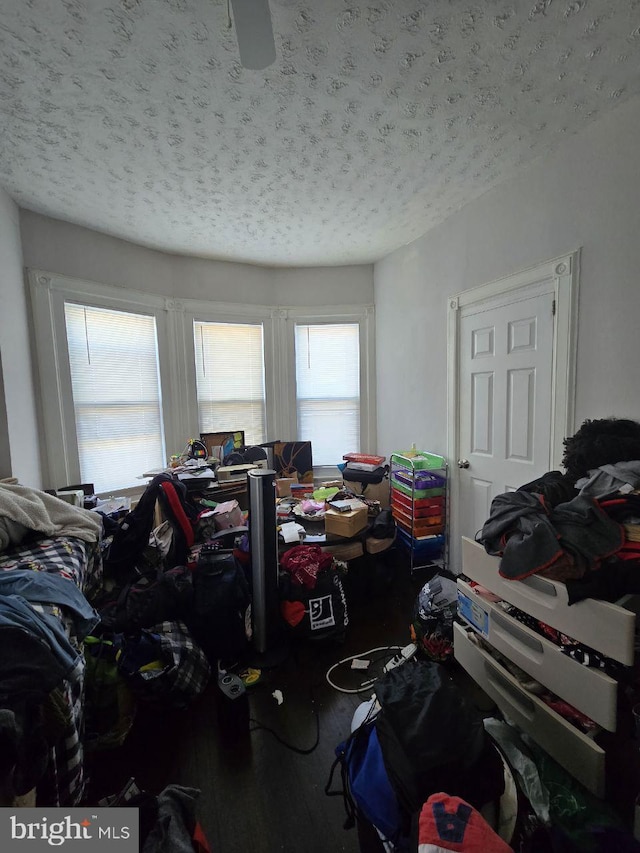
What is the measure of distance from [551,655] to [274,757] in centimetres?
116

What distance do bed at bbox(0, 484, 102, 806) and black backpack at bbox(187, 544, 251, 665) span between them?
57 cm

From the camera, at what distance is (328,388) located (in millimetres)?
3740

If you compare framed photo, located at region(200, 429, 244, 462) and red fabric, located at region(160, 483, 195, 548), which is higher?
framed photo, located at region(200, 429, 244, 462)

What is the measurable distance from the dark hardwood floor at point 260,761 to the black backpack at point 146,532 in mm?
790

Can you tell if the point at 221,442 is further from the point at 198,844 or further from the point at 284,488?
the point at 198,844

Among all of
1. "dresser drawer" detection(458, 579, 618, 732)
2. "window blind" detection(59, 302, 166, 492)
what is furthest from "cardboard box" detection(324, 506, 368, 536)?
"window blind" detection(59, 302, 166, 492)

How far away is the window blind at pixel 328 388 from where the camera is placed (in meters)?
3.70

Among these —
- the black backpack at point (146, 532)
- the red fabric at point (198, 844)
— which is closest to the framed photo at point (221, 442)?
the black backpack at point (146, 532)

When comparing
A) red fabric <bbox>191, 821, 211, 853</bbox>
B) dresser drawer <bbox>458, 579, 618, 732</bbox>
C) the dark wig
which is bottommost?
red fabric <bbox>191, 821, 211, 853</bbox>

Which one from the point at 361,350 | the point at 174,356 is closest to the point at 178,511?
the point at 174,356

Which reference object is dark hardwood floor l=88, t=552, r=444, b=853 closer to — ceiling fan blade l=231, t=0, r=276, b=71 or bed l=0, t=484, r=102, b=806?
bed l=0, t=484, r=102, b=806

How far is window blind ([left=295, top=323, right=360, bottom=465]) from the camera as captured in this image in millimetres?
3695

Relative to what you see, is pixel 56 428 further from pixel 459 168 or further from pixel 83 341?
pixel 459 168

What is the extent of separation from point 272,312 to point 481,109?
2.39 metres
